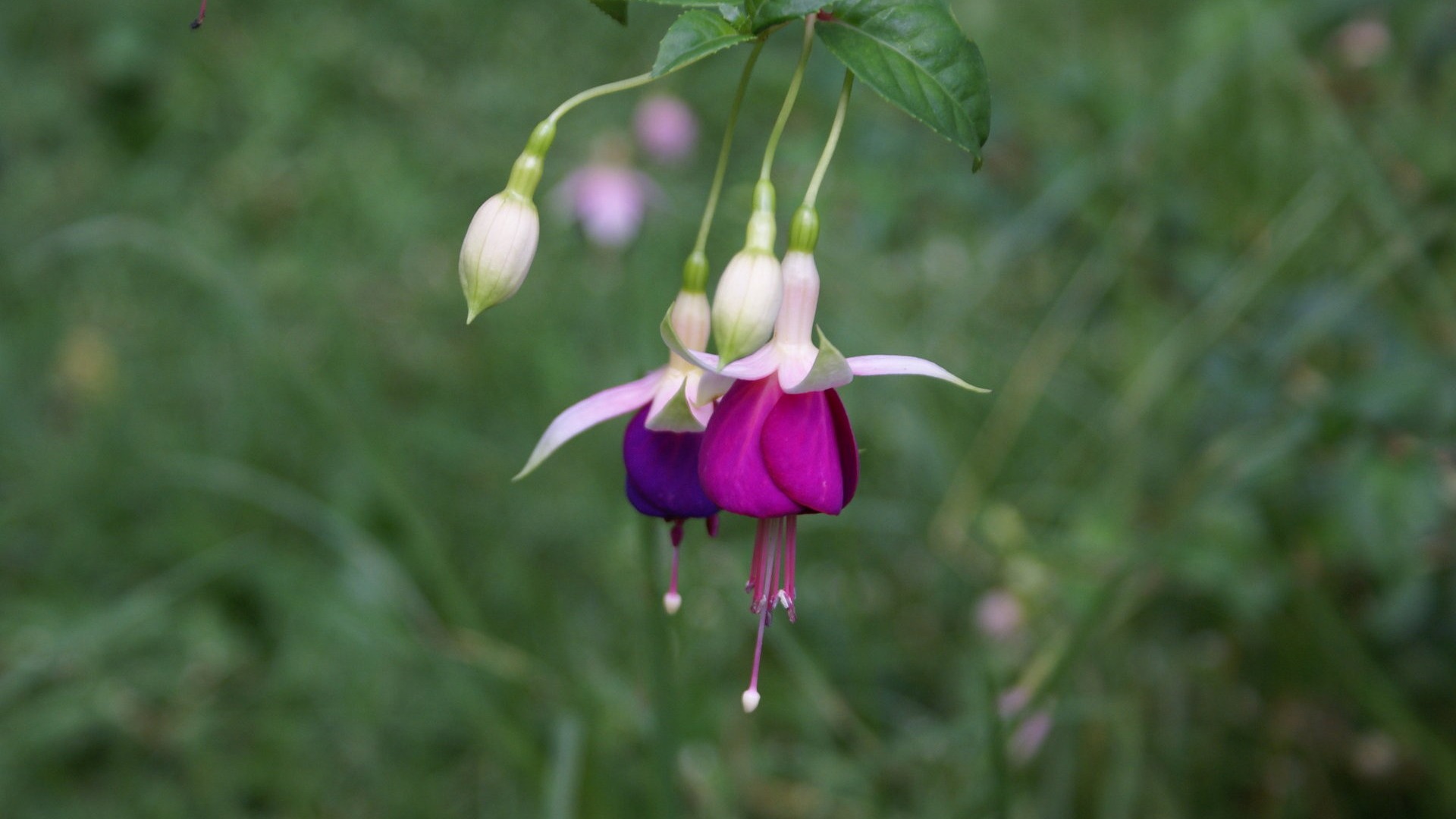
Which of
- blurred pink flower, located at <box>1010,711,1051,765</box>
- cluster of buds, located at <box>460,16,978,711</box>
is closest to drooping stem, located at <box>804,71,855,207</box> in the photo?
cluster of buds, located at <box>460,16,978,711</box>

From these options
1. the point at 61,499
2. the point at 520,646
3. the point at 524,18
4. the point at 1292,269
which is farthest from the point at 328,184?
the point at 1292,269

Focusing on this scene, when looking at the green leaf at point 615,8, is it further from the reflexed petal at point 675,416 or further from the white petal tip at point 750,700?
the white petal tip at point 750,700

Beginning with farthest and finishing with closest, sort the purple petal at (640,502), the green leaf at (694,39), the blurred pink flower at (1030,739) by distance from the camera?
the blurred pink flower at (1030,739) → the purple petal at (640,502) → the green leaf at (694,39)

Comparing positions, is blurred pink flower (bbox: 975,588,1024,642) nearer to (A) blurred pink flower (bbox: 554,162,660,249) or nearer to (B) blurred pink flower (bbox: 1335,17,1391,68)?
(B) blurred pink flower (bbox: 1335,17,1391,68)

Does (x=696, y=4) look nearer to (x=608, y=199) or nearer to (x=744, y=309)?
(x=744, y=309)

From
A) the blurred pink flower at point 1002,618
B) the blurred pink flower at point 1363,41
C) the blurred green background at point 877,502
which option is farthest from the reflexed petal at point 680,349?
the blurred pink flower at point 1363,41

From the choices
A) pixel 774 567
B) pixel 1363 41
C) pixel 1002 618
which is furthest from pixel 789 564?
pixel 1363 41

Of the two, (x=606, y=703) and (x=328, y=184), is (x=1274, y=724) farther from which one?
(x=328, y=184)
